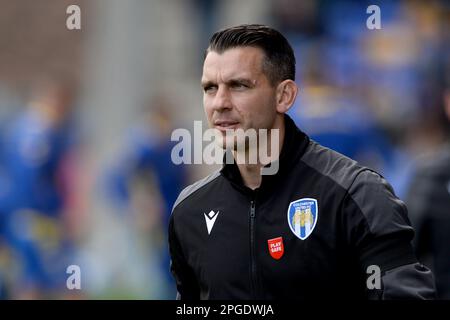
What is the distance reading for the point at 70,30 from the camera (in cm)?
1334

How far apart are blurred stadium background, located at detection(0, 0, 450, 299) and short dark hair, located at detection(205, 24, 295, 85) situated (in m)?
4.27

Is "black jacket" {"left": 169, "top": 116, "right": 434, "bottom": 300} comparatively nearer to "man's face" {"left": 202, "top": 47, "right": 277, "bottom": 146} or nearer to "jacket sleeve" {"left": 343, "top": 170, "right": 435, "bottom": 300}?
"jacket sleeve" {"left": 343, "top": 170, "right": 435, "bottom": 300}

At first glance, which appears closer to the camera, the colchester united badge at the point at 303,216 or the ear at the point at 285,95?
the colchester united badge at the point at 303,216

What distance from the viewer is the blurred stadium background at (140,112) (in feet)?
31.1

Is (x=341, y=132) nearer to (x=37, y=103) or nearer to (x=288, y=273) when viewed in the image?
(x=37, y=103)

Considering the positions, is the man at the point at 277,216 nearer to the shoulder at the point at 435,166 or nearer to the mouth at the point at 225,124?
the mouth at the point at 225,124

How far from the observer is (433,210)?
20.8ft

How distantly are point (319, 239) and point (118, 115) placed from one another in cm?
799

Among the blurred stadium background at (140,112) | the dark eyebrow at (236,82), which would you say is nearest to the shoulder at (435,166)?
the blurred stadium background at (140,112)

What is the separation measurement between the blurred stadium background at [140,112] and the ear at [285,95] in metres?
4.28

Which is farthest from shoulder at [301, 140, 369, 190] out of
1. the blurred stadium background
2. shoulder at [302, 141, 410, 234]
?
the blurred stadium background

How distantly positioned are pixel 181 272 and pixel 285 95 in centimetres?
76

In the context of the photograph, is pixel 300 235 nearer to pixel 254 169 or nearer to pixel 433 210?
pixel 254 169

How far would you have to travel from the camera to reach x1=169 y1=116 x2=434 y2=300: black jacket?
3.69 m
